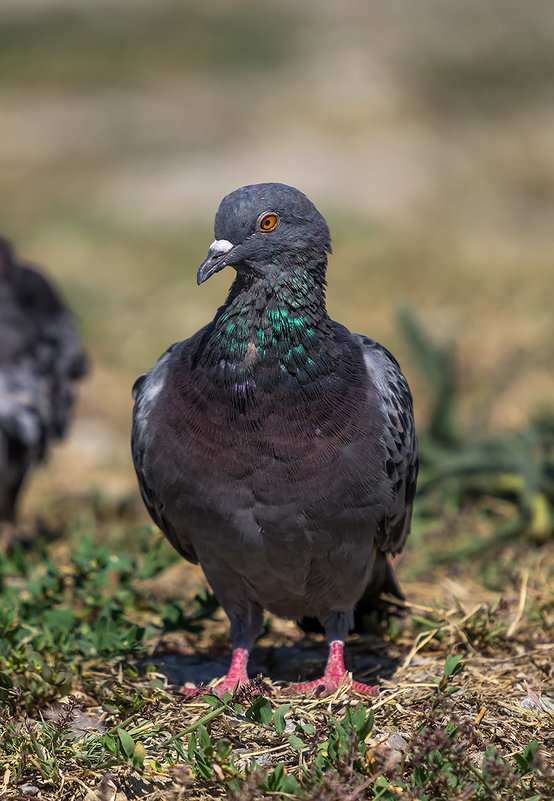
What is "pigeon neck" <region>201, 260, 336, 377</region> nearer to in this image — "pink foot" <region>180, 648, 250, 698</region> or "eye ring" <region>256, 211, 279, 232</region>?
"eye ring" <region>256, 211, 279, 232</region>

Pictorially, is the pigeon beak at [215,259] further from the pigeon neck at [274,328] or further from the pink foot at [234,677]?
→ the pink foot at [234,677]

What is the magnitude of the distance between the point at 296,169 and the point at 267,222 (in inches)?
498

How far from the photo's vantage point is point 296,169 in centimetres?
1559

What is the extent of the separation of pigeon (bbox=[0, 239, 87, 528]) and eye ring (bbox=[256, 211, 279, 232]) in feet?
10.6

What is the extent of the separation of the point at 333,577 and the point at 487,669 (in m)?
0.76

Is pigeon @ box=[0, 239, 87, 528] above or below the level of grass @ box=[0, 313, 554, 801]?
above

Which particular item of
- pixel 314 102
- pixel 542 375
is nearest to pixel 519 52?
pixel 314 102

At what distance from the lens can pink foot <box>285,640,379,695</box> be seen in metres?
3.51

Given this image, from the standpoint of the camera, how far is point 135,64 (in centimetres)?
2300

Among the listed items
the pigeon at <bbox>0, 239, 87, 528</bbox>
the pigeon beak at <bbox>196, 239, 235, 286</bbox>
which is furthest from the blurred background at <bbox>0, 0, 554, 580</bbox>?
the pigeon beak at <bbox>196, 239, 235, 286</bbox>

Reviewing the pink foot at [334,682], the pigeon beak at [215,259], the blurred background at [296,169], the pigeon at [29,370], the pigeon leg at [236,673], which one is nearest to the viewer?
the pigeon beak at [215,259]

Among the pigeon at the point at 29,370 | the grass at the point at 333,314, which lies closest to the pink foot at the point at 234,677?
the grass at the point at 333,314

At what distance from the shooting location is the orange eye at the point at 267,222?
3.36 m

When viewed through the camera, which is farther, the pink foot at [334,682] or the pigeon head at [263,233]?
the pink foot at [334,682]
